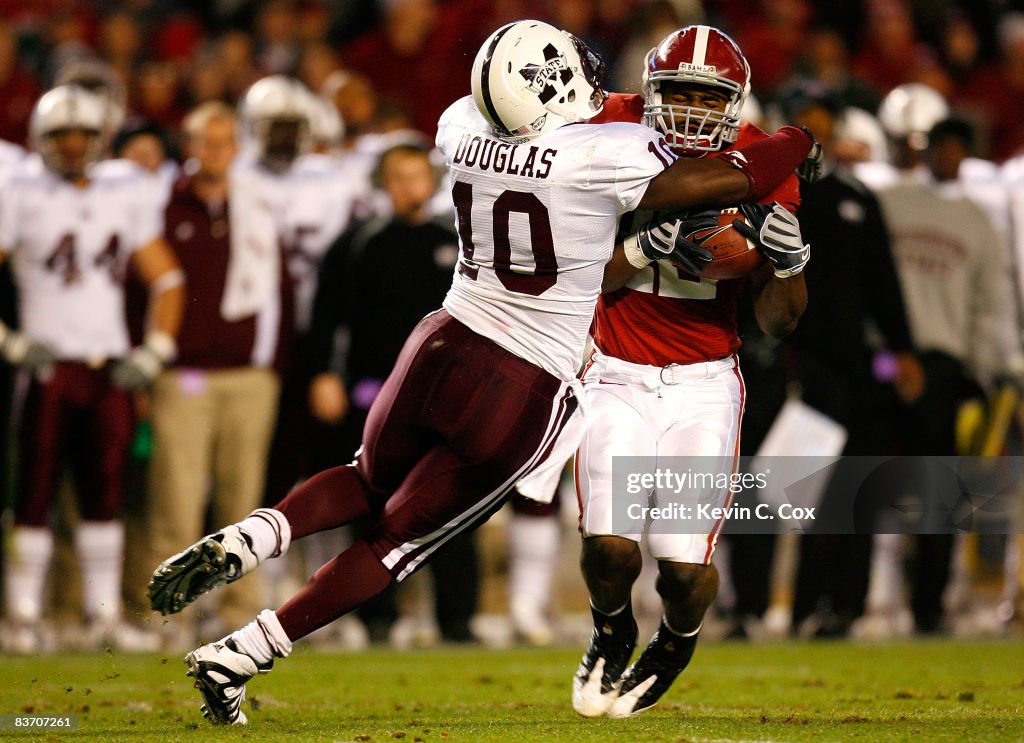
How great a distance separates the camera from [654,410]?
561cm

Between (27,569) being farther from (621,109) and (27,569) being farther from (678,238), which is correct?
(678,238)

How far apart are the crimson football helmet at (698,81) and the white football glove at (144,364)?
3.27 meters

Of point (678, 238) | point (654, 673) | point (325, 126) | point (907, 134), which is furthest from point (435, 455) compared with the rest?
point (325, 126)

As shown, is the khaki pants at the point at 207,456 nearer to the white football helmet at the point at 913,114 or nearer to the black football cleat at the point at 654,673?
the black football cleat at the point at 654,673

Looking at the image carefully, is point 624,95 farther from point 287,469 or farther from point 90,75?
point 90,75

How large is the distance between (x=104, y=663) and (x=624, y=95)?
3.25 metres

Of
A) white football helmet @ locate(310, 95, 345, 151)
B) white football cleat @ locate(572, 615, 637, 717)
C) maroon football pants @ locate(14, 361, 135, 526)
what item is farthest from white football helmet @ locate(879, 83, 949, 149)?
white football cleat @ locate(572, 615, 637, 717)

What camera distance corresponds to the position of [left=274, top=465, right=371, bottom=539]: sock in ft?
17.2

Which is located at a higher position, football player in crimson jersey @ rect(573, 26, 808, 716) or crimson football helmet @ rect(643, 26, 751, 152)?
crimson football helmet @ rect(643, 26, 751, 152)

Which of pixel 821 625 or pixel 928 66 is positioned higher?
pixel 928 66

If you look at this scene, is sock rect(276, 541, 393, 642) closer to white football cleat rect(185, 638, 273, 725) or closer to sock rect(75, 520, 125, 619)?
white football cleat rect(185, 638, 273, 725)

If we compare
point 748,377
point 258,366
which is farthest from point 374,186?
point 748,377

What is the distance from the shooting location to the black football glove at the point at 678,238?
5188 millimetres

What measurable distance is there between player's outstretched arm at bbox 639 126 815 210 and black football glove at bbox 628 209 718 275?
3.1 inches
